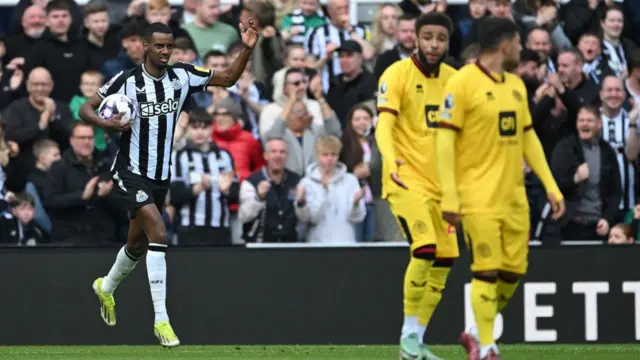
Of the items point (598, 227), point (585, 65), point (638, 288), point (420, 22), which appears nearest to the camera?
point (420, 22)

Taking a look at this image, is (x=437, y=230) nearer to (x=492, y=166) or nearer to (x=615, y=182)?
(x=492, y=166)

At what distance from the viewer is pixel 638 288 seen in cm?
1383

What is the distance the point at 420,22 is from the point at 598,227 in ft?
16.7

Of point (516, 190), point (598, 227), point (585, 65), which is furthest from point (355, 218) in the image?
point (516, 190)

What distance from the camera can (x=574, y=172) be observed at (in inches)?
587

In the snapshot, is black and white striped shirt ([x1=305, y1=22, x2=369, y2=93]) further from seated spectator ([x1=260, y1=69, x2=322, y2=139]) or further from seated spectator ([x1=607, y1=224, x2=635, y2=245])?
seated spectator ([x1=607, y1=224, x2=635, y2=245])

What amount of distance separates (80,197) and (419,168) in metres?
4.74

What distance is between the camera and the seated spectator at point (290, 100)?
1530 cm

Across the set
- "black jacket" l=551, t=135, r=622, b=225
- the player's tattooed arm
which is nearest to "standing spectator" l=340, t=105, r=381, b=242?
"black jacket" l=551, t=135, r=622, b=225

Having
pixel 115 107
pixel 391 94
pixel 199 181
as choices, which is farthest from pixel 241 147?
pixel 391 94

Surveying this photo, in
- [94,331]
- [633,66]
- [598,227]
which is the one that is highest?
[633,66]

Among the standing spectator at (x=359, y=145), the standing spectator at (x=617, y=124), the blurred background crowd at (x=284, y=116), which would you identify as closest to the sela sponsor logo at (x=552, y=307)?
the blurred background crowd at (x=284, y=116)

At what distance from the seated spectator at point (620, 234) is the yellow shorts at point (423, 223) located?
448 centimetres

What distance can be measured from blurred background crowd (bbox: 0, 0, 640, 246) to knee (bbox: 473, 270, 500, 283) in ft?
14.5
